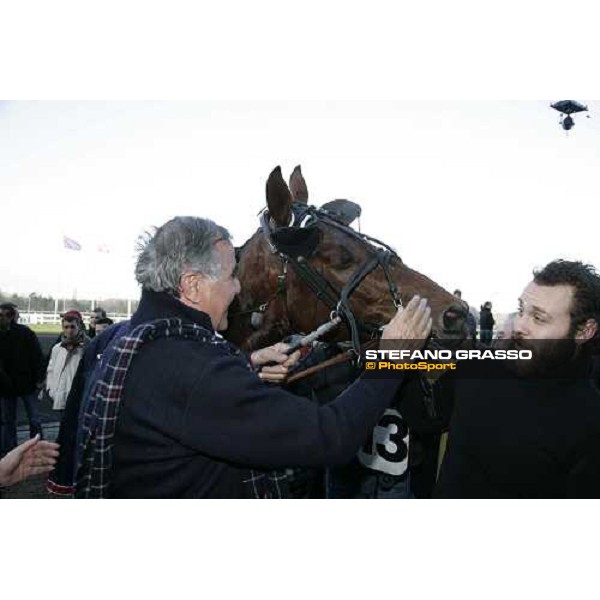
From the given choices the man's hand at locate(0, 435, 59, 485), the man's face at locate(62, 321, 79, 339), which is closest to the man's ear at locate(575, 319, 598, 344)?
the man's hand at locate(0, 435, 59, 485)

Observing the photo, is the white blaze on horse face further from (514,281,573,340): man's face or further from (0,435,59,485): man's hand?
(514,281,573,340): man's face

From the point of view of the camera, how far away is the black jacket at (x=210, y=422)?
5.47 ft

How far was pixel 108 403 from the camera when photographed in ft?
5.82

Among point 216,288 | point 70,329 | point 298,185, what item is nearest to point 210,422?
point 216,288

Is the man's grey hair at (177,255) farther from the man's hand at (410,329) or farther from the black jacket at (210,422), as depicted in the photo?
the man's hand at (410,329)

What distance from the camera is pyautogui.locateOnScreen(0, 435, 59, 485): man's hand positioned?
91.6 inches

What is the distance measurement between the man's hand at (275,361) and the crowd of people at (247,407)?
1.63 feet

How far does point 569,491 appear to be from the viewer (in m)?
2.02

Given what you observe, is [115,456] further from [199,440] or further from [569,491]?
[569,491]

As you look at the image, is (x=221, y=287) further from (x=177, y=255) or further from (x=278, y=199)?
(x=278, y=199)

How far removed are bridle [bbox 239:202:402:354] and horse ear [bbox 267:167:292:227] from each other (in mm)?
53

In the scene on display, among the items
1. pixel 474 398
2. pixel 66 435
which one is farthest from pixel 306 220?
pixel 66 435

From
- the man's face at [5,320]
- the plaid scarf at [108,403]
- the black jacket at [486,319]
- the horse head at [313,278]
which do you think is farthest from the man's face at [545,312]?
the man's face at [5,320]

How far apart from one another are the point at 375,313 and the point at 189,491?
1645 millimetres
